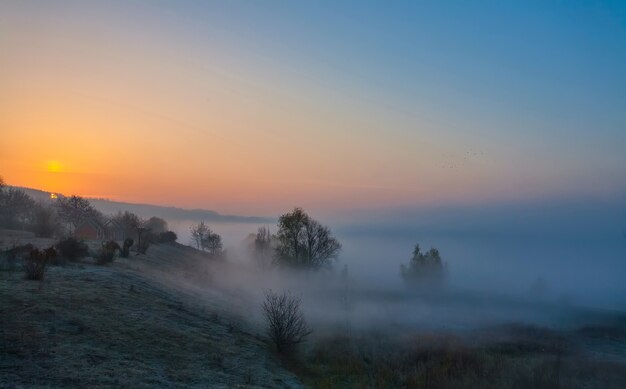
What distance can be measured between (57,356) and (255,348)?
10.5 m

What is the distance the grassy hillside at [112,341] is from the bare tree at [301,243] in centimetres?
4104

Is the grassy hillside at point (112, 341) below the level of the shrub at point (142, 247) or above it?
below

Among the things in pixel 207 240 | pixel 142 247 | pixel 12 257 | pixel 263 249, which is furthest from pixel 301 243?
pixel 207 240

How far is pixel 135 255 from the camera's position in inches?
1860

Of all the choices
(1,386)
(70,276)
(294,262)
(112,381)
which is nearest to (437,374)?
(112,381)

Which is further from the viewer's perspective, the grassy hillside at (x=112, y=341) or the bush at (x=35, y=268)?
the bush at (x=35, y=268)

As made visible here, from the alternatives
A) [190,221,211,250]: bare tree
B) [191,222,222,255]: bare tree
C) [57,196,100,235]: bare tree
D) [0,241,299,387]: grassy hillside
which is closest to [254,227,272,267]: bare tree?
[191,222,222,255]: bare tree

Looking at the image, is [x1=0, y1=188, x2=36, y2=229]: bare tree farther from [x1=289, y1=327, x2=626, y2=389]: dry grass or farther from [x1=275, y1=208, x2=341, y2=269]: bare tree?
[x1=289, y1=327, x2=626, y2=389]: dry grass

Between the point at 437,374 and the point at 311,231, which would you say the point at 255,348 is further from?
the point at 311,231

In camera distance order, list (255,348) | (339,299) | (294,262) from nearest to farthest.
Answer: (255,348)
(339,299)
(294,262)

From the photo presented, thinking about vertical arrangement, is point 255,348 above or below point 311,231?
below

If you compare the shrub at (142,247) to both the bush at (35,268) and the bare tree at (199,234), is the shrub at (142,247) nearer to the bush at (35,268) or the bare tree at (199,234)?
the bush at (35,268)

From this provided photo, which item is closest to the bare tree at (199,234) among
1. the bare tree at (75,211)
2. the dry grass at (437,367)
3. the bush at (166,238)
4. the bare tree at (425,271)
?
the bare tree at (75,211)

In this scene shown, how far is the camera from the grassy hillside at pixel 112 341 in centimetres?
1299
